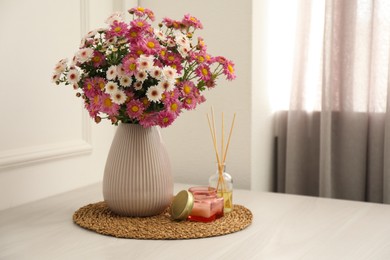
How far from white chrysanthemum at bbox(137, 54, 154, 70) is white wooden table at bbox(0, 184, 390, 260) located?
37 centimetres

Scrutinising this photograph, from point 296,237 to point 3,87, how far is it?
83cm

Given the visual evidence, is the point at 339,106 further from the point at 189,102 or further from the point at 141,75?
the point at 141,75

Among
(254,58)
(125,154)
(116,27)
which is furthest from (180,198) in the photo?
(254,58)

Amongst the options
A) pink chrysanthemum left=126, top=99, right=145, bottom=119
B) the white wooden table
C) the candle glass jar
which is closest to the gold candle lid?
the candle glass jar

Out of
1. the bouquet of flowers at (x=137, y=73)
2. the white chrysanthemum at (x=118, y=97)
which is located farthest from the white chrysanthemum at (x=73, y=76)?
the white chrysanthemum at (x=118, y=97)

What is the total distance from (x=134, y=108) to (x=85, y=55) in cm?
16

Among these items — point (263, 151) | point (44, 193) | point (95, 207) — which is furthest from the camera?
point (263, 151)

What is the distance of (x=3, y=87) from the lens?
1398mm

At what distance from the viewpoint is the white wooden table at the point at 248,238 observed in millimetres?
1061

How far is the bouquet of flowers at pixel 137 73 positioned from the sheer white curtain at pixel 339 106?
748 mm

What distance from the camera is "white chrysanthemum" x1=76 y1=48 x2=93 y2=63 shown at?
3.93 ft

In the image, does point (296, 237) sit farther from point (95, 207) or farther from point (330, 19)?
point (330, 19)

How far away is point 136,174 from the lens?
126cm

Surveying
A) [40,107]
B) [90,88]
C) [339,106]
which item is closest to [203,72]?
[90,88]
